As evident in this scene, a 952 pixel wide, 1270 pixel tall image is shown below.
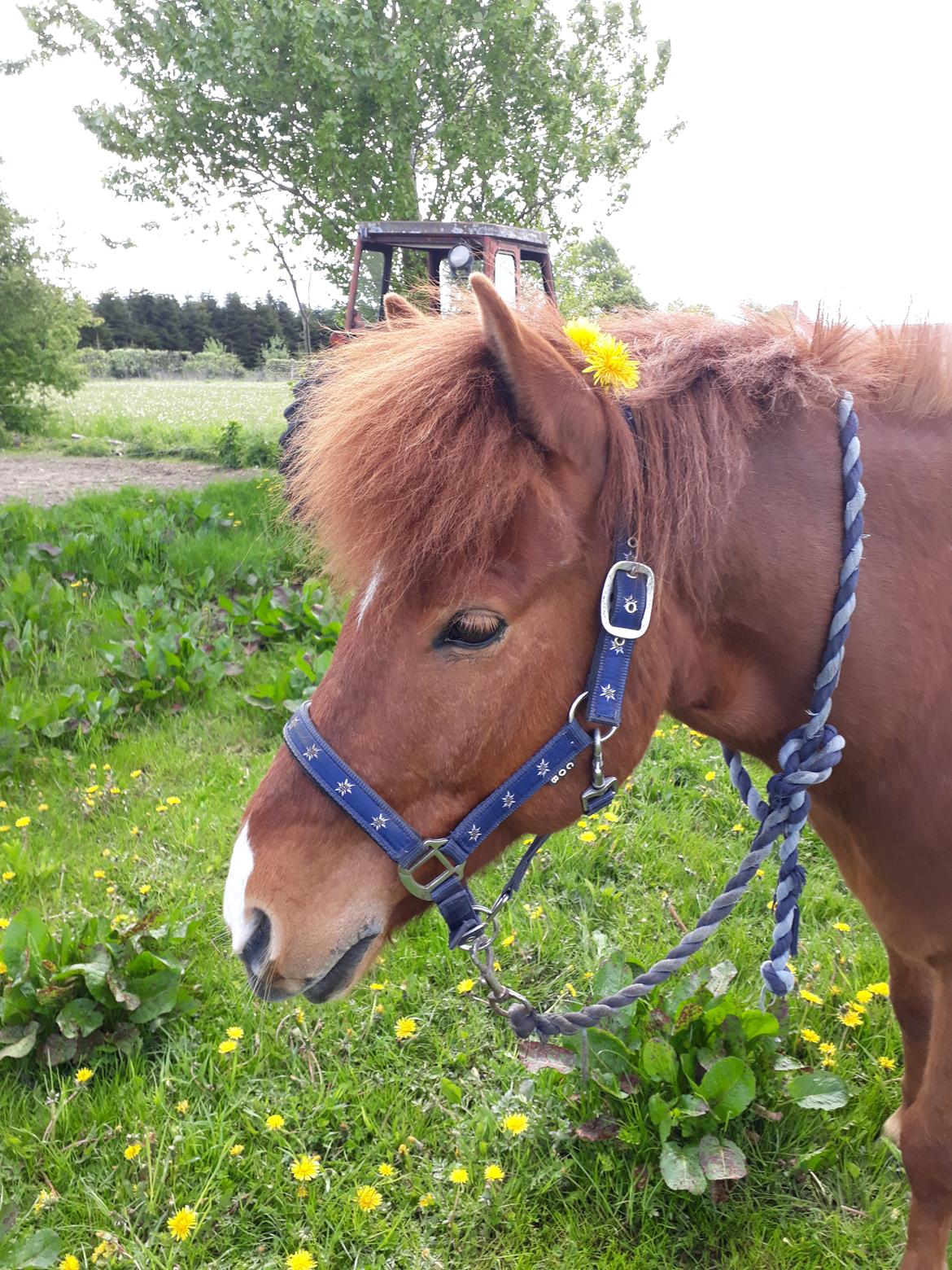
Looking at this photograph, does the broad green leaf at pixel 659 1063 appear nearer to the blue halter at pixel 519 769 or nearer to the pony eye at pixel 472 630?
the blue halter at pixel 519 769

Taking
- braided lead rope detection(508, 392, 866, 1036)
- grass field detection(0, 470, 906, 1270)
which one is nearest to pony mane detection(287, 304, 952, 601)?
braided lead rope detection(508, 392, 866, 1036)

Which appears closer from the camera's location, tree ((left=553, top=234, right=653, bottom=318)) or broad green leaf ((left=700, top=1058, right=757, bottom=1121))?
broad green leaf ((left=700, top=1058, right=757, bottom=1121))

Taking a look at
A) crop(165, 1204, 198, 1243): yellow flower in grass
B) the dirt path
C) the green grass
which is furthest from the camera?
the green grass

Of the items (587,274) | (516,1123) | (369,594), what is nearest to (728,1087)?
(516,1123)

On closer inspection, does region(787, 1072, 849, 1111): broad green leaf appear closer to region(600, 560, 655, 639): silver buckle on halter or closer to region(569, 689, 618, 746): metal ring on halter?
region(569, 689, 618, 746): metal ring on halter

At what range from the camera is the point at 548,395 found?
1.13 meters

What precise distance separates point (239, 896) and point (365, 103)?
1125cm

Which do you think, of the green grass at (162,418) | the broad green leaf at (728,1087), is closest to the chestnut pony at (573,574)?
the broad green leaf at (728,1087)

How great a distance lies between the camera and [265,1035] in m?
2.29

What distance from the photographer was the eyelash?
3.82 ft

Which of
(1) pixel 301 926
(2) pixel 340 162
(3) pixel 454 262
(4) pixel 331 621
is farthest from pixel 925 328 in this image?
(2) pixel 340 162

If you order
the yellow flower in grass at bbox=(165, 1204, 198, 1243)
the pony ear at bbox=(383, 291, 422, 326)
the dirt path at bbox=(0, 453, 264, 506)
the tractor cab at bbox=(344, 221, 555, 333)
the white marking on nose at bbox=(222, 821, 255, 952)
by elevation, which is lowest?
the yellow flower in grass at bbox=(165, 1204, 198, 1243)

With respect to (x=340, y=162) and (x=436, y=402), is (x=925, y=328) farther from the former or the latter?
(x=340, y=162)

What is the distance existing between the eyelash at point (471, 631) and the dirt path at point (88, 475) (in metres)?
8.06
